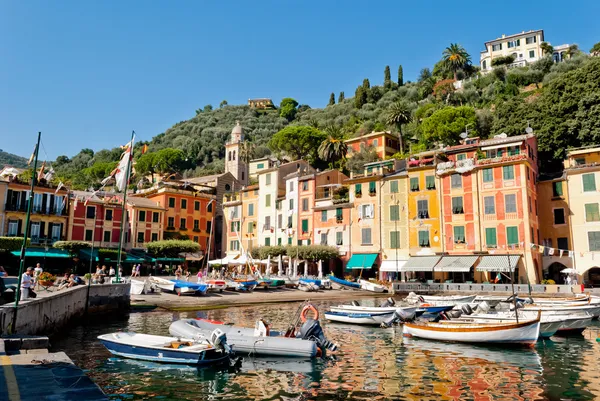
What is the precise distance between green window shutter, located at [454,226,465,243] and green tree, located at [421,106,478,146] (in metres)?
24.9

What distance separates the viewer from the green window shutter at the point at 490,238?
147ft

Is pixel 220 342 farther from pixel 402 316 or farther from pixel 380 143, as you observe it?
pixel 380 143

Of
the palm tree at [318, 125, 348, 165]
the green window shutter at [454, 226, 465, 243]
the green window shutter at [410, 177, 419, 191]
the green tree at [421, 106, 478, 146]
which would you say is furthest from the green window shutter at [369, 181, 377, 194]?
the palm tree at [318, 125, 348, 165]

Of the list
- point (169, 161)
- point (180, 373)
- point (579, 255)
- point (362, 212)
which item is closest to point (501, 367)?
point (180, 373)

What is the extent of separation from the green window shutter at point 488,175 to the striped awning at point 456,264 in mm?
7945

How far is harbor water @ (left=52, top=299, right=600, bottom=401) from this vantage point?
1284 cm

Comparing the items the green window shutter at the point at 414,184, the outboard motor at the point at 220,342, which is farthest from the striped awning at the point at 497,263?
the outboard motor at the point at 220,342

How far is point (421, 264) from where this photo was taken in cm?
4697

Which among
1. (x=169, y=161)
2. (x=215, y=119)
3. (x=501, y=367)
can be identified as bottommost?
(x=501, y=367)

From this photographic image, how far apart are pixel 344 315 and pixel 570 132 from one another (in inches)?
1686

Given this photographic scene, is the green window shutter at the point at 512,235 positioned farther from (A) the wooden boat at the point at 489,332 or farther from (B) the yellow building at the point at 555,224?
(A) the wooden boat at the point at 489,332

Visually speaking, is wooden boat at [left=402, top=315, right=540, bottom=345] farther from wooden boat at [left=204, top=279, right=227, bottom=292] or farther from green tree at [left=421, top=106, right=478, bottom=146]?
green tree at [left=421, top=106, right=478, bottom=146]

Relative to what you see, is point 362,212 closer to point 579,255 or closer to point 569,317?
point 579,255

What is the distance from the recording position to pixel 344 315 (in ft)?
90.8
